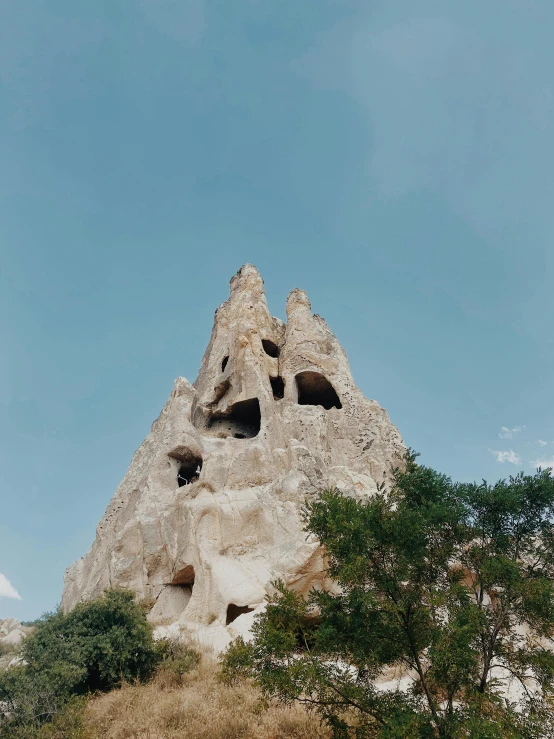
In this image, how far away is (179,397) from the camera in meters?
21.6

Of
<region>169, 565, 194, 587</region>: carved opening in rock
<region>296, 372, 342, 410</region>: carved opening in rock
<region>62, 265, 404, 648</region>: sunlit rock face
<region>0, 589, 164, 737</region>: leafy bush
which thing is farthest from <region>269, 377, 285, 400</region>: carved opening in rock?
<region>0, 589, 164, 737</region>: leafy bush

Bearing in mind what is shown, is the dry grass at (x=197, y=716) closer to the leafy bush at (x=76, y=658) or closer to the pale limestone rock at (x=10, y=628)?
the leafy bush at (x=76, y=658)

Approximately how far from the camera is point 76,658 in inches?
379

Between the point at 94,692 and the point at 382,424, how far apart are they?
15413mm

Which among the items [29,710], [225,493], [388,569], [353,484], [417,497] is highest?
[353,484]

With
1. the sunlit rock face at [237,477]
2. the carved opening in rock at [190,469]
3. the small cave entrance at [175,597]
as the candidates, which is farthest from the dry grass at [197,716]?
the carved opening in rock at [190,469]

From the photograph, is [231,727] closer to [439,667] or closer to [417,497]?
[439,667]

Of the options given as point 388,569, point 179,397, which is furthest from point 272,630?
point 179,397

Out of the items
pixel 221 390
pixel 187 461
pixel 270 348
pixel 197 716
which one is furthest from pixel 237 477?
pixel 270 348

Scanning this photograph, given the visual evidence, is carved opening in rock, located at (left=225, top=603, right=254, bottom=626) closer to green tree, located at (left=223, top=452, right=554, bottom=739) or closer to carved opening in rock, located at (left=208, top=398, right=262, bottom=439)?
green tree, located at (left=223, top=452, right=554, bottom=739)

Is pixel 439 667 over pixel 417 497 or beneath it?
beneath

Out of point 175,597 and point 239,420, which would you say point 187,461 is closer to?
point 239,420

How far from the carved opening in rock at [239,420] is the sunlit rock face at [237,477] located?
0.06 m

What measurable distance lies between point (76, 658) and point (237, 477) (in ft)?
29.3
